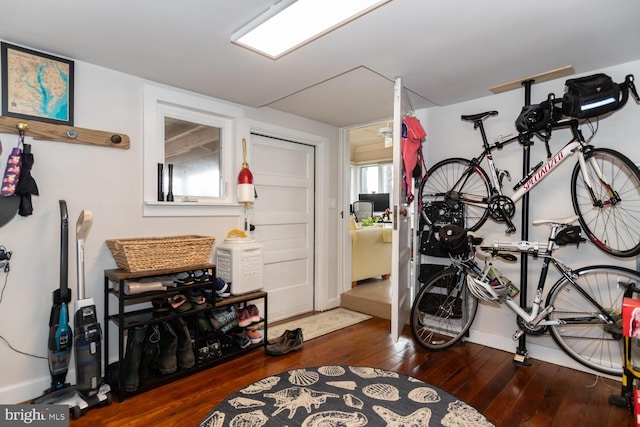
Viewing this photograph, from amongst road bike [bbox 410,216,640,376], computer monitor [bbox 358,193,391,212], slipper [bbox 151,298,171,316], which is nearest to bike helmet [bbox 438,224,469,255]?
road bike [bbox 410,216,640,376]

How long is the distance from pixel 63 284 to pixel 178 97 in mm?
1597

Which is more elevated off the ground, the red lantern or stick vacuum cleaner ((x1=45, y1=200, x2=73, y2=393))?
the red lantern

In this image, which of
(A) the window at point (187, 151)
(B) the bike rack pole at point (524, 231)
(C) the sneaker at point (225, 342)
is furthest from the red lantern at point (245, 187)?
(B) the bike rack pole at point (524, 231)

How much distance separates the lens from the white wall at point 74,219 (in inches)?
81.0

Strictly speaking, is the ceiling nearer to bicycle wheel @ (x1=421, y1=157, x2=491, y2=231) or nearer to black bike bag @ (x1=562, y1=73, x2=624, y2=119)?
black bike bag @ (x1=562, y1=73, x2=624, y2=119)

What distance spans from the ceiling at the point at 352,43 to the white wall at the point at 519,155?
0.81 ft

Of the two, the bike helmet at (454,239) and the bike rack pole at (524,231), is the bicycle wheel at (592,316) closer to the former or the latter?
the bike rack pole at (524,231)

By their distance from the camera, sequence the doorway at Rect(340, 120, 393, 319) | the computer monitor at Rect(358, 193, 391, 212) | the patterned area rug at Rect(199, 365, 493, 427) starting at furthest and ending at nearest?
the computer monitor at Rect(358, 193, 391, 212) → the doorway at Rect(340, 120, 393, 319) → the patterned area rug at Rect(199, 365, 493, 427)

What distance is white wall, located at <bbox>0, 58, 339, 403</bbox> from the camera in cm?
206

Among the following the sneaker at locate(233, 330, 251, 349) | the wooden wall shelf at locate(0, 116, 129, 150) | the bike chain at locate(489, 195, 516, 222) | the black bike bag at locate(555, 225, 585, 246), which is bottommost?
the sneaker at locate(233, 330, 251, 349)

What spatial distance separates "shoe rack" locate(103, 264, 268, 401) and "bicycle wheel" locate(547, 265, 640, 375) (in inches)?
95.5

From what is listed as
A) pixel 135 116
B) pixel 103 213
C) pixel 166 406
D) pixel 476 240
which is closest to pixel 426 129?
pixel 476 240

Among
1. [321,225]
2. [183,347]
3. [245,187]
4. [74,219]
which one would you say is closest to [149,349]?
[183,347]

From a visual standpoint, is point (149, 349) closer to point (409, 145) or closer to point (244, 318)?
point (244, 318)
